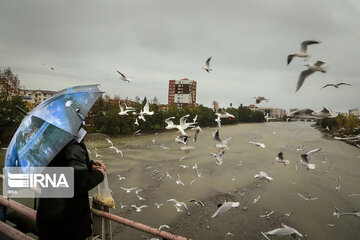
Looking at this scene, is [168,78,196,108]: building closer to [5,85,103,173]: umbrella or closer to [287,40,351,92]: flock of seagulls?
[287,40,351,92]: flock of seagulls

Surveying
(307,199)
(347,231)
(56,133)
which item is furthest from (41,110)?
(307,199)

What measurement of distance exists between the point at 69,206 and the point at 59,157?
1.56 feet

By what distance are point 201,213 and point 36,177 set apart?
373 inches

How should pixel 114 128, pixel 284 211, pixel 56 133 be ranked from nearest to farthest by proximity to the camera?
pixel 56 133
pixel 284 211
pixel 114 128

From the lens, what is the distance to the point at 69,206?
1.96 m

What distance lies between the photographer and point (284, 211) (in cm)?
→ 1094

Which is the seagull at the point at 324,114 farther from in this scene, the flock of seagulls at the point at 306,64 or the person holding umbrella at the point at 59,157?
the person holding umbrella at the point at 59,157

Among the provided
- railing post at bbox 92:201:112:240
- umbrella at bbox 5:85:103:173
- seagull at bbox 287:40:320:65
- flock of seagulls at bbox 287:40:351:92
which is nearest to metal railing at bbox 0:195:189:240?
railing post at bbox 92:201:112:240

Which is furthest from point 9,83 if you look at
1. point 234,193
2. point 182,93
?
point 182,93

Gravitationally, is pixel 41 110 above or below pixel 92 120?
above

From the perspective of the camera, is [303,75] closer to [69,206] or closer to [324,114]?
[324,114]

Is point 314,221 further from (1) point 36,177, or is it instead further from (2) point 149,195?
(1) point 36,177

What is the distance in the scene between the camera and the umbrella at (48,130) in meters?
1.86

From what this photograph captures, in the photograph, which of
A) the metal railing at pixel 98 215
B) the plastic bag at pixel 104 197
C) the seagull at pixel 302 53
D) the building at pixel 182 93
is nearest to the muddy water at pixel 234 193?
the metal railing at pixel 98 215
